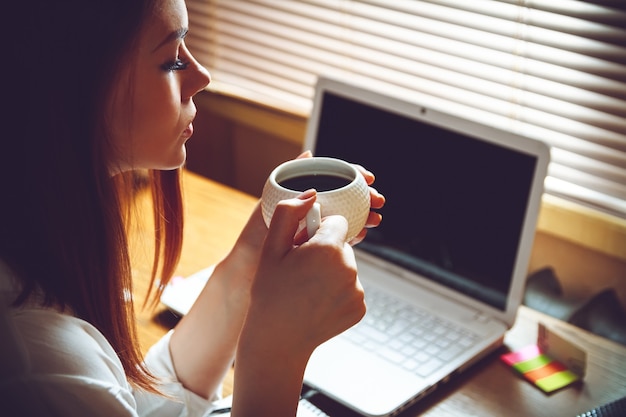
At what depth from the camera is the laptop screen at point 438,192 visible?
1120 millimetres

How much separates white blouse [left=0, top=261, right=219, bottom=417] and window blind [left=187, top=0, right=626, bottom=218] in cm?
77

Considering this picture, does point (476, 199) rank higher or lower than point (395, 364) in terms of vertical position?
higher

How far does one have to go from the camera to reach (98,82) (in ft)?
2.33

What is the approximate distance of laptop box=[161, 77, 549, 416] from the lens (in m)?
1.03

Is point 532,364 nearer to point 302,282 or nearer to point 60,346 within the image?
point 302,282

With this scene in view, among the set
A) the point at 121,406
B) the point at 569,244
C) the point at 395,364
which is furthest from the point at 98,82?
the point at 569,244

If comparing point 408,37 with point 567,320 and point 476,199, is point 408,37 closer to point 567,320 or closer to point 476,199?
point 476,199

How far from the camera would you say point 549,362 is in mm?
1066

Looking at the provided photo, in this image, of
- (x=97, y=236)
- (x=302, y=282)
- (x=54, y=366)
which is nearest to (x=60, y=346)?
(x=54, y=366)

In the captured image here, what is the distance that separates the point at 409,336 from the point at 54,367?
0.57m

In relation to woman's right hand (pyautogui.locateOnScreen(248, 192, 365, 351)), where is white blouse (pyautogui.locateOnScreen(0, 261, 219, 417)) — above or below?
below

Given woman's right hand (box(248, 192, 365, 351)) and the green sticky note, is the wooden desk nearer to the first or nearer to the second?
the green sticky note

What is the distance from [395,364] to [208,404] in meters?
0.26

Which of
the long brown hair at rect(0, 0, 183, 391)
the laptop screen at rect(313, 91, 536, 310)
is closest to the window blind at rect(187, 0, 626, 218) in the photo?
the laptop screen at rect(313, 91, 536, 310)
